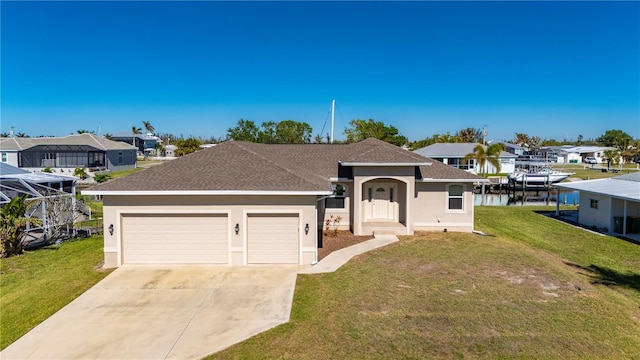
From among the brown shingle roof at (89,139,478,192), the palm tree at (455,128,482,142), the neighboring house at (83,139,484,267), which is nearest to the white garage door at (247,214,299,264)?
the neighboring house at (83,139,484,267)

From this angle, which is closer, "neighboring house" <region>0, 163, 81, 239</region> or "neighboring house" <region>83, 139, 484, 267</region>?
"neighboring house" <region>83, 139, 484, 267</region>

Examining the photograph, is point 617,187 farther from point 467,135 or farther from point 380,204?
point 467,135

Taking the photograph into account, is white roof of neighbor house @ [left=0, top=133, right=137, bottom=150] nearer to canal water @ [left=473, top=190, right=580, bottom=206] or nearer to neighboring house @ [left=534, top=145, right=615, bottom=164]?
canal water @ [left=473, top=190, right=580, bottom=206]

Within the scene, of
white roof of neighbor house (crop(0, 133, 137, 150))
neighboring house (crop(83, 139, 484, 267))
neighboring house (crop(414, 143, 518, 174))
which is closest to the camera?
neighboring house (crop(83, 139, 484, 267))

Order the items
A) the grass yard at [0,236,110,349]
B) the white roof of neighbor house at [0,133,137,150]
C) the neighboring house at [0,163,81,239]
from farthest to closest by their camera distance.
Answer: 1. the white roof of neighbor house at [0,133,137,150]
2. the neighboring house at [0,163,81,239]
3. the grass yard at [0,236,110,349]

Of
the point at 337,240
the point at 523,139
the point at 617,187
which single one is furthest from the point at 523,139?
the point at 337,240
